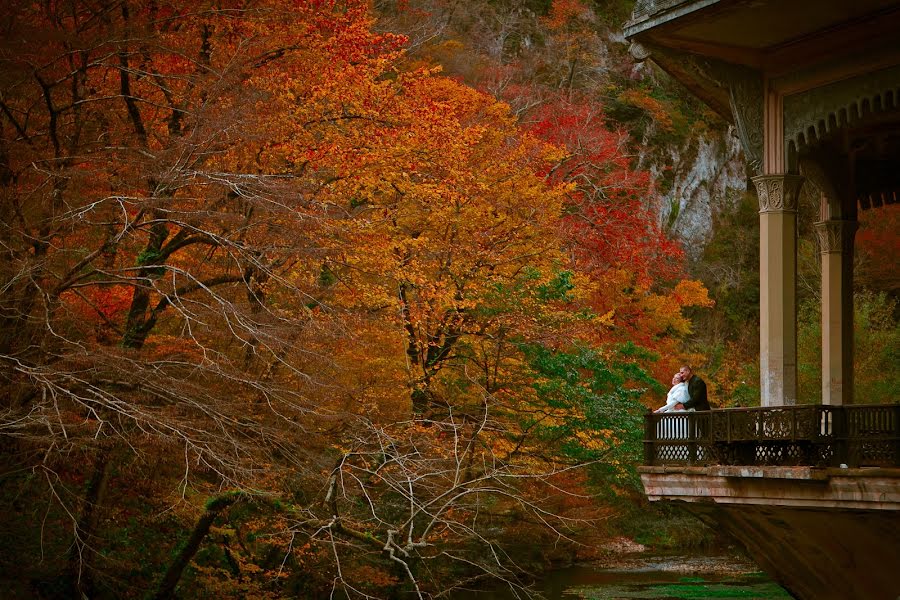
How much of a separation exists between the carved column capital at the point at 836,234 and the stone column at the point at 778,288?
3.16 meters

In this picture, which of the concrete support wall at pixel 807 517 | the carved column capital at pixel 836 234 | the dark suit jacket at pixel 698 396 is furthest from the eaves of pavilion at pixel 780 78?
the carved column capital at pixel 836 234

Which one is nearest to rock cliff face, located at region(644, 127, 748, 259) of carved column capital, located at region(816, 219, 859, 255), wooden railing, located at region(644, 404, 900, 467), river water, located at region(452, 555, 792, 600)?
river water, located at region(452, 555, 792, 600)

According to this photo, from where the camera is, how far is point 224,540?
1956 cm

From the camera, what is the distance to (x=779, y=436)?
47.1ft

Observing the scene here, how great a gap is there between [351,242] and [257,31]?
165 inches

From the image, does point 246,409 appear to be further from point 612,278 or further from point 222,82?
→ point 612,278

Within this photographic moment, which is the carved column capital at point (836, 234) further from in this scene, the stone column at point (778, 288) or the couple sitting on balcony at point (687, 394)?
the couple sitting on balcony at point (687, 394)

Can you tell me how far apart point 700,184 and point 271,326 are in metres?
43.0

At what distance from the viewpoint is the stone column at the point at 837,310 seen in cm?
1867

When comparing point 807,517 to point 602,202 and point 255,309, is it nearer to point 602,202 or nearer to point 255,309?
point 255,309

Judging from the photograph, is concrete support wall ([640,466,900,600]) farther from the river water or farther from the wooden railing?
the river water

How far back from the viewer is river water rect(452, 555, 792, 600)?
25.8 meters

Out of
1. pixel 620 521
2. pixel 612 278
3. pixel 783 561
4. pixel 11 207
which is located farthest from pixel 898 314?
pixel 11 207

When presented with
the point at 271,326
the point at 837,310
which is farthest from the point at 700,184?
the point at 271,326
